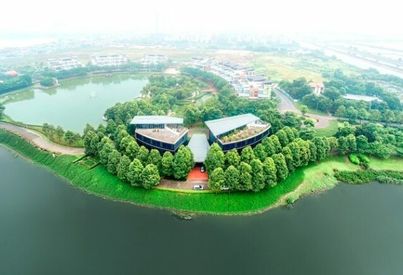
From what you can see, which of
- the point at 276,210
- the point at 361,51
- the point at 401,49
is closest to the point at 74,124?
the point at 276,210

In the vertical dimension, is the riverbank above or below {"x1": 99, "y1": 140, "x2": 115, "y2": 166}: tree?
below

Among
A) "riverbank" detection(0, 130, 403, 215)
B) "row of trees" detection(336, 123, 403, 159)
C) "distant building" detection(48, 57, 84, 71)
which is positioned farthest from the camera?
"distant building" detection(48, 57, 84, 71)

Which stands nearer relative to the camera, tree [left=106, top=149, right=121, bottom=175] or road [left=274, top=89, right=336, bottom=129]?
tree [left=106, top=149, right=121, bottom=175]

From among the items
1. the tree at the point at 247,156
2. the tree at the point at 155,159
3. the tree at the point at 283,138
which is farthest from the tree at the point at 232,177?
the tree at the point at 283,138

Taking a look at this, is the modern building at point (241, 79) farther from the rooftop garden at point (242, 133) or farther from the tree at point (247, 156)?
the tree at point (247, 156)

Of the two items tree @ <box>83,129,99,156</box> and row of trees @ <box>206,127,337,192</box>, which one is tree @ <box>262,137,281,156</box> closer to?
row of trees @ <box>206,127,337,192</box>

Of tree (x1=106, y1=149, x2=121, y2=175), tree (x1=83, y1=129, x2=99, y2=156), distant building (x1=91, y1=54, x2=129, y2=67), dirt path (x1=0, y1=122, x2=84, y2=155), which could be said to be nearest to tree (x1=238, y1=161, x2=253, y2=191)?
tree (x1=106, y1=149, x2=121, y2=175)

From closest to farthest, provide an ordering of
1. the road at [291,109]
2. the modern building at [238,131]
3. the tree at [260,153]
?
1. the tree at [260,153]
2. the modern building at [238,131]
3. the road at [291,109]

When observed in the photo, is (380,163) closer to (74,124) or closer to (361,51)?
(74,124)
